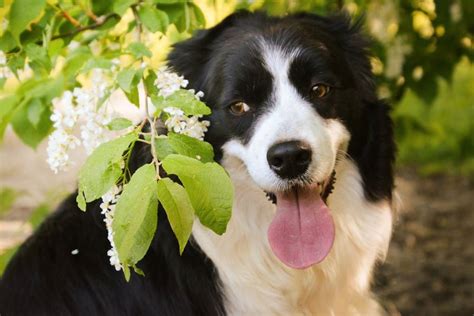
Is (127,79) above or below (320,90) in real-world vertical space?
above

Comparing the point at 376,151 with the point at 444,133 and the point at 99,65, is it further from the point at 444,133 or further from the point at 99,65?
the point at 444,133

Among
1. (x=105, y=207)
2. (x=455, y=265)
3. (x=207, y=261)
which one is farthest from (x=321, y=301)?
(x=455, y=265)

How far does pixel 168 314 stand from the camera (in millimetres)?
3096

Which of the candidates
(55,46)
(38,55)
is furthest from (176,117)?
(55,46)

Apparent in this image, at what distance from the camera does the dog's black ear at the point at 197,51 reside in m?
3.17

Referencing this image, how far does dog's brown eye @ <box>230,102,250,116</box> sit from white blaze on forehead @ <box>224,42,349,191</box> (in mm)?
96

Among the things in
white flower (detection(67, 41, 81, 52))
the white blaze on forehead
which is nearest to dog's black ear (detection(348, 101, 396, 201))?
the white blaze on forehead

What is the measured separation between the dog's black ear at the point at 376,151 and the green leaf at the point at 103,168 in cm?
124

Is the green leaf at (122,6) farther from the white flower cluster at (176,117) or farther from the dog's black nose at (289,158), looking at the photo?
the dog's black nose at (289,158)

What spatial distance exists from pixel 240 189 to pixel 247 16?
0.65m

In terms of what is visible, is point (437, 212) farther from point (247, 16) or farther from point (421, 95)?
point (247, 16)

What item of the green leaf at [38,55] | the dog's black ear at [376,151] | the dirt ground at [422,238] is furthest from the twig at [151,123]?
the dirt ground at [422,238]

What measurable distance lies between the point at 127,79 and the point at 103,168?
0.33m

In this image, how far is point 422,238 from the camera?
6344 millimetres
